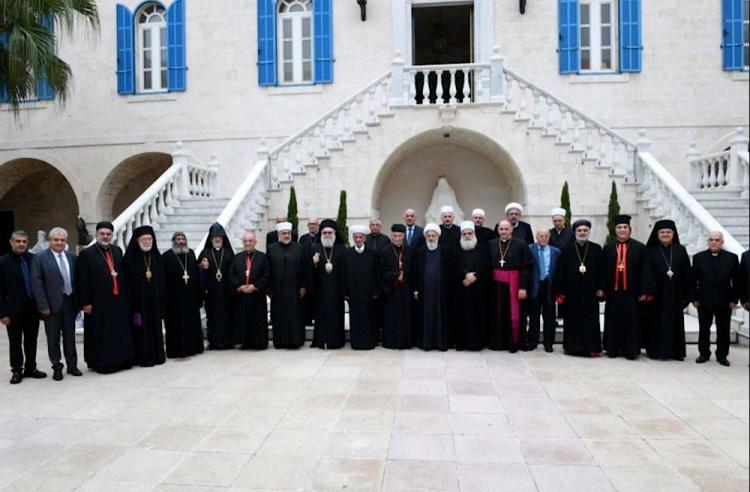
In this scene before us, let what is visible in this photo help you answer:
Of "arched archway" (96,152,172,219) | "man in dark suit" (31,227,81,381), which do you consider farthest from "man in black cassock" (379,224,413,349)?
"arched archway" (96,152,172,219)

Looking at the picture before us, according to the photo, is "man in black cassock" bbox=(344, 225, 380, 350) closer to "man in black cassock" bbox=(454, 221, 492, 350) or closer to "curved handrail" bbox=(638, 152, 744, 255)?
"man in black cassock" bbox=(454, 221, 492, 350)

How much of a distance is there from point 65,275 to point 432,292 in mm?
4455

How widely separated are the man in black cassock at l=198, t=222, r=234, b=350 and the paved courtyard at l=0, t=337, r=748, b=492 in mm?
974

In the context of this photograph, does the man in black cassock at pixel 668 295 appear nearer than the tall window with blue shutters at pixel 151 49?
Yes

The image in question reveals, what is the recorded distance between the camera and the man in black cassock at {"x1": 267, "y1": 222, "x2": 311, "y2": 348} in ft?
24.4

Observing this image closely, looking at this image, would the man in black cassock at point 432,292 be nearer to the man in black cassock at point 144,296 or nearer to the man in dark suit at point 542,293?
the man in dark suit at point 542,293

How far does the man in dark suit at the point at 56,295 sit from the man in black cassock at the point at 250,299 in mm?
1951

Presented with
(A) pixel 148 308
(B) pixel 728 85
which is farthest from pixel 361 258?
(B) pixel 728 85

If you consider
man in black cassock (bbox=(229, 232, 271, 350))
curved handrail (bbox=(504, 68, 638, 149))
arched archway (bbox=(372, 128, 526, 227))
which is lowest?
man in black cassock (bbox=(229, 232, 271, 350))

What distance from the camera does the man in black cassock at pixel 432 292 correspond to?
7.32m

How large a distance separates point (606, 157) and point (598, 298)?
5.59 metres

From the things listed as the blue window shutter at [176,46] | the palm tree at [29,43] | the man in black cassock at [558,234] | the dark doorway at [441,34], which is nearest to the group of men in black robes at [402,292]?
the man in black cassock at [558,234]

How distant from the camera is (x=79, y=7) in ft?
32.4

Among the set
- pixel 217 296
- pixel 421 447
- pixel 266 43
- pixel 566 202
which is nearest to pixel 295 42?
pixel 266 43
